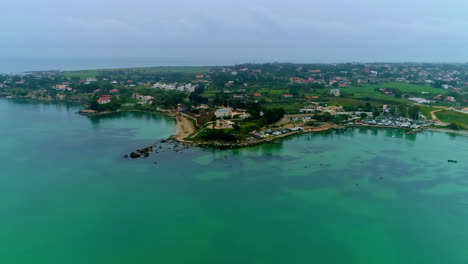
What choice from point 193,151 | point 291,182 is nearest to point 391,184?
point 291,182

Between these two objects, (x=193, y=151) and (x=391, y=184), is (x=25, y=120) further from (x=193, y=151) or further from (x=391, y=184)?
(x=391, y=184)

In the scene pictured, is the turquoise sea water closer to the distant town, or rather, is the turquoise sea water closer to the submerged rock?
the submerged rock

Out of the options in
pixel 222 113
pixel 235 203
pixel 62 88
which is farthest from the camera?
pixel 62 88

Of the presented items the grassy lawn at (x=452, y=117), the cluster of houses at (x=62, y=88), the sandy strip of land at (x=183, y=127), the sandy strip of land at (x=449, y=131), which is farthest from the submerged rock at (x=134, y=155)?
the cluster of houses at (x=62, y=88)

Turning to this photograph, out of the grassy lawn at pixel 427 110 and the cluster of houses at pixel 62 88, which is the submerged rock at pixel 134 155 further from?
the cluster of houses at pixel 62 88

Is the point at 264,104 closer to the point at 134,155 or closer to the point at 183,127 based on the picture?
the point at 183,127

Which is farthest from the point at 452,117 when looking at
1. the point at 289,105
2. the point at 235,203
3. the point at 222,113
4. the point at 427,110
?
the point at 235,203
